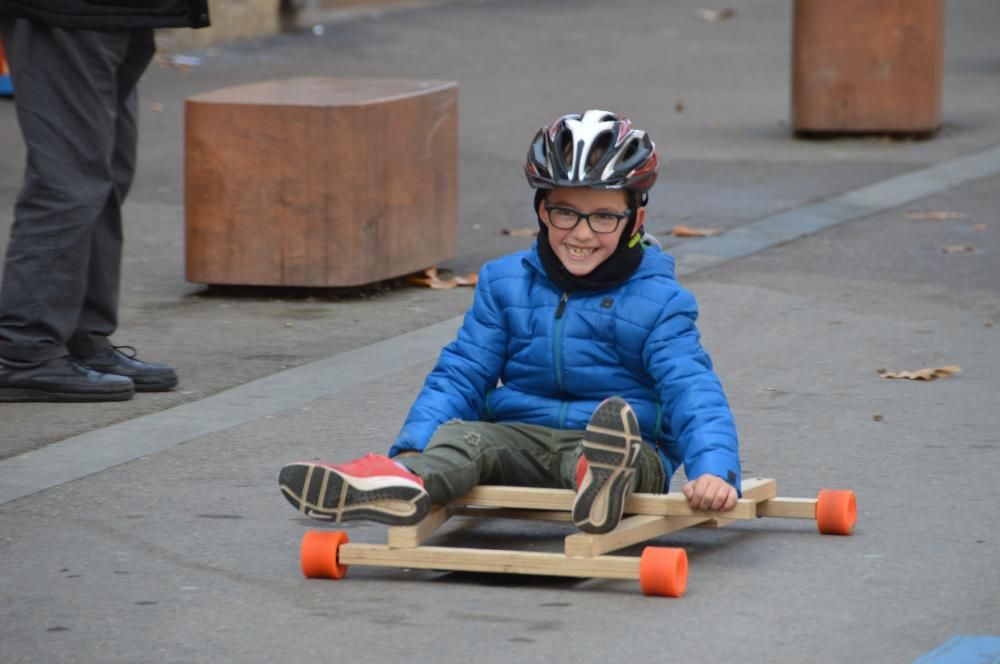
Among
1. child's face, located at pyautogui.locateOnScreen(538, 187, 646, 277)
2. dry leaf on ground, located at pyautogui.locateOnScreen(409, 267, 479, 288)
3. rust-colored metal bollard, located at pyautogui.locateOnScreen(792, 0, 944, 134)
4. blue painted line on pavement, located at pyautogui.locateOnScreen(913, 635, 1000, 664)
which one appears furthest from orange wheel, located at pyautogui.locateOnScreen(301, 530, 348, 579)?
rust-colored metal bollard, located at pyautogui.locateOnScreen(792, 0, 944, 134)

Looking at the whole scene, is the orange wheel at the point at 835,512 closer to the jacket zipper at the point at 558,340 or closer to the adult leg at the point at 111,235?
the jacket zipper at the point at 558,340

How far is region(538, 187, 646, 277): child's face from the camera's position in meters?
4.86

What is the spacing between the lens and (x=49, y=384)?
20.7 ft

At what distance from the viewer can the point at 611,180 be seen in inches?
190

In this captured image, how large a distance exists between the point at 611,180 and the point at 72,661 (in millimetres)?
1761

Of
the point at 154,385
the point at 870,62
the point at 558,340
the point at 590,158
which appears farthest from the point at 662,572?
the point at 870,62

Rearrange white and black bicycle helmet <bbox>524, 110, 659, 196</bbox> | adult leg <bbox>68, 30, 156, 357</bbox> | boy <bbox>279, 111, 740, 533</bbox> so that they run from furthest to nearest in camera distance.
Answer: adult leg <bbox>68, 30, 156, 357</bbox>, white and black bicycle helmet <bbox>524, 110, 659, 196</bbox>, boy <bbox>279, 111, 740, 533</bbox>

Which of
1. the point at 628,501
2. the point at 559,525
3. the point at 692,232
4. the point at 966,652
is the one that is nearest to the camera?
the point at 966,652

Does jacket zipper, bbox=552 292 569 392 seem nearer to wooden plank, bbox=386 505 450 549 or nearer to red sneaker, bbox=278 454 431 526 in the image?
wooden plank, bbox=386 505 450 549

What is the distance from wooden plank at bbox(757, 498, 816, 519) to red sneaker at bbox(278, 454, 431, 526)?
0.93 meters

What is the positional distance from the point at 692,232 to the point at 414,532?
5.51m

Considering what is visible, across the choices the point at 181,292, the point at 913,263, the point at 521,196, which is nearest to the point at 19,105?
the point at 181,292

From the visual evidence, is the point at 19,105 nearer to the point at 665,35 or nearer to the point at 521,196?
the point at 521,196

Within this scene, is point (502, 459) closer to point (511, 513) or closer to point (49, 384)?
point (511, 513)
